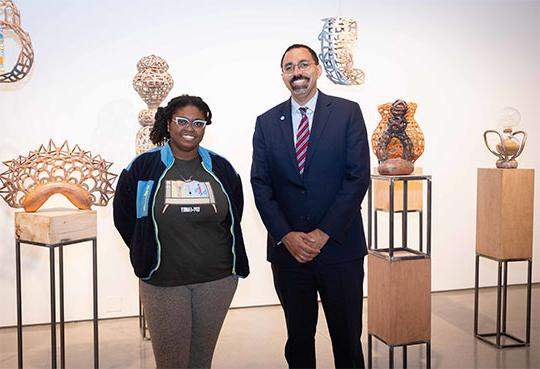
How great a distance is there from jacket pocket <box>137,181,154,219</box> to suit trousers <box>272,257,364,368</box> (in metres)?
0.70

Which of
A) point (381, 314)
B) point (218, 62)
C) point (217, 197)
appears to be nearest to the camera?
point (217, 197)

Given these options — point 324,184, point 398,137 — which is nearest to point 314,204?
point 324,184

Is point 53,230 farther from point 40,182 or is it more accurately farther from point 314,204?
point 314,204

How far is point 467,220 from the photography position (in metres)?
5.18

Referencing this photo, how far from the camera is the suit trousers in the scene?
99.9 inches

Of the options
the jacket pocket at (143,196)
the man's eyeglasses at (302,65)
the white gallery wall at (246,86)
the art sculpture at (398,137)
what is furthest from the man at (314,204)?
the white gallery wall at (246,86)

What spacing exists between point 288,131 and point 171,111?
541 mm

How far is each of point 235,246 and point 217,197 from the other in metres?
0.22

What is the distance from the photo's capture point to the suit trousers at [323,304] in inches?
99.9

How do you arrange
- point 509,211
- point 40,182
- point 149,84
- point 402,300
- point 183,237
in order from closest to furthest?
point 183,237, point 40,182, point 402,300, point 149,84, point 509,211

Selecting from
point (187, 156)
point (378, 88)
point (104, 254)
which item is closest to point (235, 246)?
point (187, 156)

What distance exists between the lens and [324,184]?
254 centimetres

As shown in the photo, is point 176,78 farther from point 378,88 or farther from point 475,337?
point 475,337

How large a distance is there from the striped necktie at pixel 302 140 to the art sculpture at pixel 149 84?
1.26m
